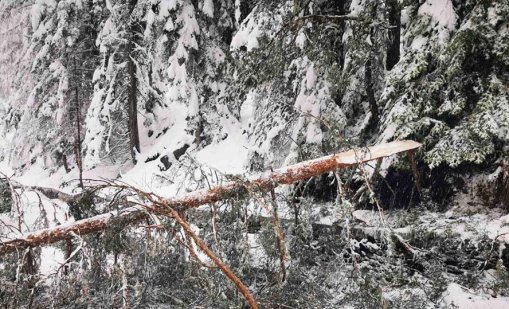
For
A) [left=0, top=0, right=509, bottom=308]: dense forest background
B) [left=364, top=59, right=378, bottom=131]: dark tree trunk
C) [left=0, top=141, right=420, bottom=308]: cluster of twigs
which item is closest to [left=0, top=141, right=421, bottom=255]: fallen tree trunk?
[left=0, top=141, right=420, bottom=308]: cluster of twigs

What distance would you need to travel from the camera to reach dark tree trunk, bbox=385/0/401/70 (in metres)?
7.39

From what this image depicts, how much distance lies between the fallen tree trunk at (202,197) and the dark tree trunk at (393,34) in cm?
402

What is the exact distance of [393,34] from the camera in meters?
7.85

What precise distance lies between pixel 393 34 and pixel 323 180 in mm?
3212

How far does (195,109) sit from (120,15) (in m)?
4.33

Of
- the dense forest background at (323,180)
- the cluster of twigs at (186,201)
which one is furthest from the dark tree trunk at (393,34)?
the cluster of twigs at (186,201)

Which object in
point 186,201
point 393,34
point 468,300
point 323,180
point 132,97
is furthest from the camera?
point 132,97

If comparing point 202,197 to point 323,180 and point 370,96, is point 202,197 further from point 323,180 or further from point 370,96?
point 370,96

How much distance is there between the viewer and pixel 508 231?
5504 mm

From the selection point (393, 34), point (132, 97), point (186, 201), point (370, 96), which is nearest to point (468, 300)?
point (186, 201)

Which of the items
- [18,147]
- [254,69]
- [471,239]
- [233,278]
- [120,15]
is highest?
[120,15]

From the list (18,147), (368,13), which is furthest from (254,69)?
(18,147)

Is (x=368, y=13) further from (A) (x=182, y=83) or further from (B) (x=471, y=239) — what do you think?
(A) (x=182, y=83)

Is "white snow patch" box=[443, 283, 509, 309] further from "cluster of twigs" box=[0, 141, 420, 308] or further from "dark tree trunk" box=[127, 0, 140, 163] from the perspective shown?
"dark tree trunk" box=[127, 0, 140, 163]
